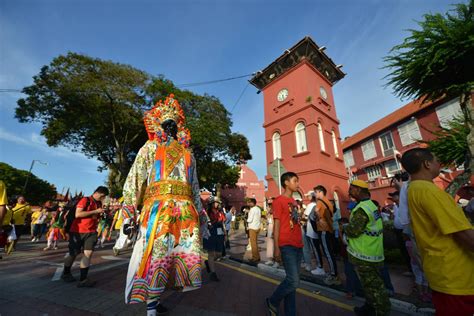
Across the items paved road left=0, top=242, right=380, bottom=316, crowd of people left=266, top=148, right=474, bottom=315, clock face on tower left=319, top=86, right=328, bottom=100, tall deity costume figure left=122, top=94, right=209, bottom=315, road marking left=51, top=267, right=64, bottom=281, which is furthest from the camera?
clock face on tower left=319, top=86, right=328, bottom=100

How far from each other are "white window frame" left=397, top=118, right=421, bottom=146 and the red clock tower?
759 centimetres

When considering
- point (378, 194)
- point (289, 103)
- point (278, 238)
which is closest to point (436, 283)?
point (278, 238)

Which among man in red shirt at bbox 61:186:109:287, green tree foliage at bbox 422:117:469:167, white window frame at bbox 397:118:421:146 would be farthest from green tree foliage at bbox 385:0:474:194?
white window frame at bbox 397:118:421:146

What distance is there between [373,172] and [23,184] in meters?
47.3

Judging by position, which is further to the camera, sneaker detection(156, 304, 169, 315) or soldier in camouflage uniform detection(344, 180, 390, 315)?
sneaker detection(156, 304, 169, 315)

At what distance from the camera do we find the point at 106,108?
15664 mm

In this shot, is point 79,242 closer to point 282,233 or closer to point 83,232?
point 83,232

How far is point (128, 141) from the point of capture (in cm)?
1775

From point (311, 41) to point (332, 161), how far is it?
9.01 metres

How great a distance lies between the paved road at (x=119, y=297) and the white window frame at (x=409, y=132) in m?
20.4

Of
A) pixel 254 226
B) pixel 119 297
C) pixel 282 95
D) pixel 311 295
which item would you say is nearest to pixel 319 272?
pixel 311 295

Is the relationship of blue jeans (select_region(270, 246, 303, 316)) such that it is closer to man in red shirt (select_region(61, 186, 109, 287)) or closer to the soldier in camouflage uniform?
the soldier in camouflage uniform

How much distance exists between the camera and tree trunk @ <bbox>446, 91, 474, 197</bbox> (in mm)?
5207

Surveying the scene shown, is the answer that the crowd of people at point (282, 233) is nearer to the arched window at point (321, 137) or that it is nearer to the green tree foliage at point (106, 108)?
the arched window at point (321, 137)
